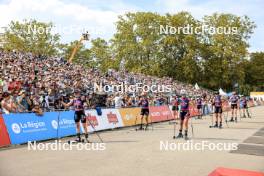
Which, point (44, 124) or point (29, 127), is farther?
point (44, 124)

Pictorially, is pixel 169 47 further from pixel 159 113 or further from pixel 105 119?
pixel 105 119

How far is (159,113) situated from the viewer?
27328 mm

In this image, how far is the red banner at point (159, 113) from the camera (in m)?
25.9

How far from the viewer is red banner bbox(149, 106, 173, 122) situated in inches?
1021

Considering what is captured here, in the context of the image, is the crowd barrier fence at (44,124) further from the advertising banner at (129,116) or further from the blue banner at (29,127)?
the advertising banner at (129,116)

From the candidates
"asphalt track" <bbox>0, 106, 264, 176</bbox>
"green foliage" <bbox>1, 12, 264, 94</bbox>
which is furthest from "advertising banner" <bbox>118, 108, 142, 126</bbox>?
"green foliage" <bbox>1, 12, 264, 94</bbox>

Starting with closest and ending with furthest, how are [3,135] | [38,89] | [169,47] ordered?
[3,135], [38,89], [169,47]

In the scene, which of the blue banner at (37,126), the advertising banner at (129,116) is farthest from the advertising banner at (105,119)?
the blue banner at (37,126)

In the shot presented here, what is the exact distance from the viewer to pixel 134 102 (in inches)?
1161

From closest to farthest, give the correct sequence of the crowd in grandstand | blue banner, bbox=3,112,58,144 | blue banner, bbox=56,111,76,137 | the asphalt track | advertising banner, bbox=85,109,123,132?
the asphalt track, blue banner, bbox=3,112,58,144, blue banner, bbox=56,111,76,137, the crowd in grandstand, advertising banner, bbox=85,109,123,132

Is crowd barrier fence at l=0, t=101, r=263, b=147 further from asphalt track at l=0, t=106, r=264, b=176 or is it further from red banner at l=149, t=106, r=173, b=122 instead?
red banner at l=149, t=106, r=173, b=122

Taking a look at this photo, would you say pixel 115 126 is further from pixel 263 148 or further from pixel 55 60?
pixel 55 60

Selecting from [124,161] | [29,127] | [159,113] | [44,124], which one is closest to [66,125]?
[44,124]

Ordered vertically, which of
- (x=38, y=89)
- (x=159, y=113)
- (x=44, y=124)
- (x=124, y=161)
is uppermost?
(x=38, y=89)
